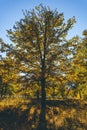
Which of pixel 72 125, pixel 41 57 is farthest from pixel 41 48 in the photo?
pixel 72 125

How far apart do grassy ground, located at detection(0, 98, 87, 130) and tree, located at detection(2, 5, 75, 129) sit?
47.8 inches

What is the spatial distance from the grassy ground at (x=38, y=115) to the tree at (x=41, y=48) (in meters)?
1.21

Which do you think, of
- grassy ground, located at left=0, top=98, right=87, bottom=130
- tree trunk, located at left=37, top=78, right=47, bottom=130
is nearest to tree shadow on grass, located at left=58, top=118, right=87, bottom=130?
grassy ground, located at left=0, top=98, right=87, bottom=130

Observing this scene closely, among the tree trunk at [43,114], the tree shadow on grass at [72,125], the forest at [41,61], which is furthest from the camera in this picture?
the forest at [41,61]

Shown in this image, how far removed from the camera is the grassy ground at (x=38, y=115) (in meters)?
17.0

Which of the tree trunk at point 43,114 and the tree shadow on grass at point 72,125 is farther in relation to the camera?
the tree trunk at point 43,114

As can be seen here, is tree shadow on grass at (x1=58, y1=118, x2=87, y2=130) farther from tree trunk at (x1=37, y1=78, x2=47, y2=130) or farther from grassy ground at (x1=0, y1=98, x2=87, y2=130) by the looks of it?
tree trunk at (x1=37, y1=78, x2=47, y2=130)

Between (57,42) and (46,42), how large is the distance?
36.8 inches

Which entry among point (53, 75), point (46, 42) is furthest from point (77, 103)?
point (46, 42)

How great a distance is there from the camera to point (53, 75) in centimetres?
2208

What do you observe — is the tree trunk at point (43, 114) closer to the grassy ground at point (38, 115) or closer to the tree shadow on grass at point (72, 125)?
the grassy ground at point (38, 115)

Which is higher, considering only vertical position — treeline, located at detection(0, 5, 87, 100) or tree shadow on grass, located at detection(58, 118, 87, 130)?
treeline, located at detection(0, 5, 87, 100)

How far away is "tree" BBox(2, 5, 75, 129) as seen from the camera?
72.1ft

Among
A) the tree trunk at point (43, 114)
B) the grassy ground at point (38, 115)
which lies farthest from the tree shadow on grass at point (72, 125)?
the tree trunk at point (43, 114)
